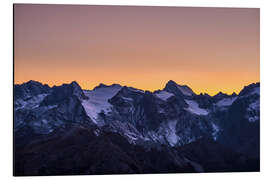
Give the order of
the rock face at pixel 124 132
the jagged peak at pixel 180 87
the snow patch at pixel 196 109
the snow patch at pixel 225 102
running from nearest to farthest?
the rock face at pixel 124 132 → the jagged peak at pixel 180 87 → the snow patch at pixel 225 102 → the snow patch at pixel 196 109

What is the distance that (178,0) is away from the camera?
25891 millimetres

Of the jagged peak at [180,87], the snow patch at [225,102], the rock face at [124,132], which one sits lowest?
the rock face at [124,132]

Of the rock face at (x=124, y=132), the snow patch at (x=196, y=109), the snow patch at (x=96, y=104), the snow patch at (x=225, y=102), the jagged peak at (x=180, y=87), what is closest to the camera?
the rock face at (x=124, y=132)

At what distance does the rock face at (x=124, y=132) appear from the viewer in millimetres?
31562

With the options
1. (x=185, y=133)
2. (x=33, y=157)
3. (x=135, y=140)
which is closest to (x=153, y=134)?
(x=135, y=140)

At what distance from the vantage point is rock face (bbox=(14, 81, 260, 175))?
31562mm

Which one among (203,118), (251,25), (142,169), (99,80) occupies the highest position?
(251,25)

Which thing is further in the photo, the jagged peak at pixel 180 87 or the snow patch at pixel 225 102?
the snow patch at pixel 225 102

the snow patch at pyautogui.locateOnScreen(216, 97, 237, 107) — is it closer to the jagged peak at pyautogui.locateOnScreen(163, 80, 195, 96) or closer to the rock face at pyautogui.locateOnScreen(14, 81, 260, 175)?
the rock face at pyautogui.locateOnScreen(14, 81, 260, 175)

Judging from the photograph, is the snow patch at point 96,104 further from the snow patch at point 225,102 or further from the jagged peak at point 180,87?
the snow patch at point 225,102

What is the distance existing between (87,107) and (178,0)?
76.3ft

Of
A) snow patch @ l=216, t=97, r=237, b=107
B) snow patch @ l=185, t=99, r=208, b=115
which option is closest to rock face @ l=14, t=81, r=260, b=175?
snow patch @ l=185, t=99, r=208, b=115

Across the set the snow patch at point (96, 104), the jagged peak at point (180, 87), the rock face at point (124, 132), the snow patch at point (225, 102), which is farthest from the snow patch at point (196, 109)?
the jagged peak at point (180, 87)

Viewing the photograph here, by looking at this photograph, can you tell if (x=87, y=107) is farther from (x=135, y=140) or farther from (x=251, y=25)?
(x=251, y=25)
